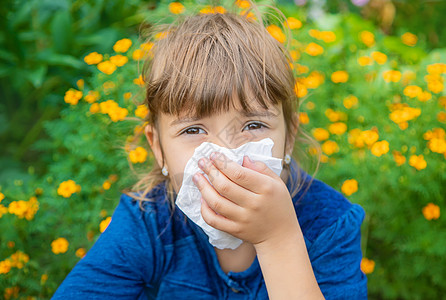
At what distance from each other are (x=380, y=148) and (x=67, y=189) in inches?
47.8

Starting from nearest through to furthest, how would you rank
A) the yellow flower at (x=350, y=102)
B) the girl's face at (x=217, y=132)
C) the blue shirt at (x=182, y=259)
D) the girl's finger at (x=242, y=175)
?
the girl's finger at (x=242, y=175) < the girl's face at (x=217, y=132) < the blue shirt at (x=182, y=259) < the yellow flower at (x=350, y=102)

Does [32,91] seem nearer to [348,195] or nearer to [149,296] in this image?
[149,296]

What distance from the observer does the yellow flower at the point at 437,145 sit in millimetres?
1690

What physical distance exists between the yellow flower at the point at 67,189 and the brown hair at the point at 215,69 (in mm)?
598

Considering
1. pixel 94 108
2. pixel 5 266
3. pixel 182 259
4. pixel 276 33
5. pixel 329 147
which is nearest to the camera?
pixel 182 259

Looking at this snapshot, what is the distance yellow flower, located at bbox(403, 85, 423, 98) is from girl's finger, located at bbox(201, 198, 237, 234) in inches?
49.5

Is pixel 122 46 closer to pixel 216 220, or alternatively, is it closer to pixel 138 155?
pixel 138 155

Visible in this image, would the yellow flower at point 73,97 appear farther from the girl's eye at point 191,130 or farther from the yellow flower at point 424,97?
the yellow flower at point 424,97

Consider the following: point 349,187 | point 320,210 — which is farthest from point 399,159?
point 320,210

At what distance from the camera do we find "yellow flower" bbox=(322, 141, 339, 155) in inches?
76.3

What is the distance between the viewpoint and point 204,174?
3.32 ft

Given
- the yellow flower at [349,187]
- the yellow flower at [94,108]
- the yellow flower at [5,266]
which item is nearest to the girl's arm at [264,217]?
the yellow flower at [349,187]

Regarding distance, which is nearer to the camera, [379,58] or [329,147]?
[329,147]

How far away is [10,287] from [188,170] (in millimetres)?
915
